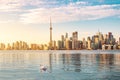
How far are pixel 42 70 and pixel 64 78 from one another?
14608mm

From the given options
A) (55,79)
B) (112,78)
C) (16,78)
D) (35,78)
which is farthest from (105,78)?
(16,78)

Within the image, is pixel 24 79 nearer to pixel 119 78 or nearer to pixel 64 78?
pixel 64 78

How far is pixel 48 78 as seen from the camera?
5431 centimetres

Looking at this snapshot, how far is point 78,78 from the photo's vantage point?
54188 millimetres

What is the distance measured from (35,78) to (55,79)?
445 centimetres

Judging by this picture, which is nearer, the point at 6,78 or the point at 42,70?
the point at 6,78

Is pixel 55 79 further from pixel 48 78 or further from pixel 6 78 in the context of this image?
pixel 6 78

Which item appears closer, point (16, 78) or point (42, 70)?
point (16, 78)

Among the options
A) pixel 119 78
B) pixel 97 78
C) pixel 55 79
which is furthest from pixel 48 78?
pixel 119 78

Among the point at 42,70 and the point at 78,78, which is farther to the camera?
the point at 42,70

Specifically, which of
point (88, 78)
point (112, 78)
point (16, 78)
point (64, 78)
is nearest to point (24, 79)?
point (16, 78)

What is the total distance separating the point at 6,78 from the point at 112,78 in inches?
787

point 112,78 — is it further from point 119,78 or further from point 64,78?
point 64,78

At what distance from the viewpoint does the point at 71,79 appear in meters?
52.8
